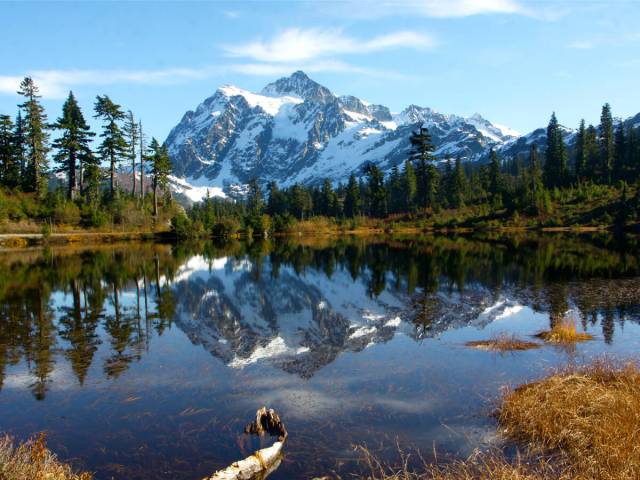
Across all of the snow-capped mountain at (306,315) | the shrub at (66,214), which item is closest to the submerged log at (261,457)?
the snow-capped mountain at (306,315)

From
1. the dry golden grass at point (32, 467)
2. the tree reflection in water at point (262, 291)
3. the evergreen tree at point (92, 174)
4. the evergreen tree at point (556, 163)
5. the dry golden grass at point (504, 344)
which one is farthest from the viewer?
the evergreen tree at point (556, 163)

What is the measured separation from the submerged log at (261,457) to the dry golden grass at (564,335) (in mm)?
10505

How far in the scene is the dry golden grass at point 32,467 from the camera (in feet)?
23.0

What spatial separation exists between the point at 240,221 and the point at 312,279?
63216mm

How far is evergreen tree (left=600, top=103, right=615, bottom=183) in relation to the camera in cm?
10441

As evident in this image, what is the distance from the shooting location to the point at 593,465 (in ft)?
24.7

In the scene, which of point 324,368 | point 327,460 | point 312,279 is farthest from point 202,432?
point 312,279

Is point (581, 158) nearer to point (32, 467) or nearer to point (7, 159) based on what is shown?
point (7, 159)

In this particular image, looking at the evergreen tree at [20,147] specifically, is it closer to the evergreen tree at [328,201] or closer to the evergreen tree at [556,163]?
the evergreen tree at [328,201]

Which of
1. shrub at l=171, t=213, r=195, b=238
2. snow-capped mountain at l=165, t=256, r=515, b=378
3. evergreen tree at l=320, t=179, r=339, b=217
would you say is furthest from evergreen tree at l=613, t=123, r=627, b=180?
snow-capped mountain at l=165, t=256, r=515, b=378

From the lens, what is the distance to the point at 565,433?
8883 mm

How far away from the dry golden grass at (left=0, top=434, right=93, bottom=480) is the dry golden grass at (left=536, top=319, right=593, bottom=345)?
14093mm

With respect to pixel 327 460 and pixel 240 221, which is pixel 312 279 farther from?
pixel 240 221

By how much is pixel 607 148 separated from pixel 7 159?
113116 mm
